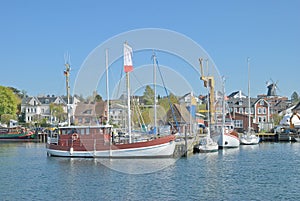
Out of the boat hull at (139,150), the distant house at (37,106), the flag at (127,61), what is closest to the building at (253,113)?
the distant house at (37,106)

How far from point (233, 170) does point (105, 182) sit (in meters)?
13.4

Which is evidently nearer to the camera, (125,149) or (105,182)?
(105,182)

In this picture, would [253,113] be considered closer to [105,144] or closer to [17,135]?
[17,135]

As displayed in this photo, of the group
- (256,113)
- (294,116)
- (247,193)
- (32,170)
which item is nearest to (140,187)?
(247,193)

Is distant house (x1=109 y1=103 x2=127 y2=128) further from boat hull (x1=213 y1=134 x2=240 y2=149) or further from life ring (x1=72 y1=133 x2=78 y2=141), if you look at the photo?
boat hull (x1=213 y1=134 x2=240 y2=149)

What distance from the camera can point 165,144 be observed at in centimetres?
5138

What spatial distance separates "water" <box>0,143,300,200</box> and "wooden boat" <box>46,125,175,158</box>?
1.47 meters

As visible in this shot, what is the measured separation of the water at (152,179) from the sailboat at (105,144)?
148cm

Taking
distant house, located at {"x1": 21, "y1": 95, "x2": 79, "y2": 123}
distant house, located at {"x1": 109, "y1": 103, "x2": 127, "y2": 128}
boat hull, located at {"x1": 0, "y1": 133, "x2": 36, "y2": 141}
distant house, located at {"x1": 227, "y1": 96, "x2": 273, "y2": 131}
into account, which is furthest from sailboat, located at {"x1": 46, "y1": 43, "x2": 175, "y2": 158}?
distant house, located at {"x1": 21, "y1": 95, "x2": 79, "y2": 123}

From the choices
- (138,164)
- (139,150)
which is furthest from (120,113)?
(138,164)

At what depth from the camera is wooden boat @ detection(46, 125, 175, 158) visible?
168 feet

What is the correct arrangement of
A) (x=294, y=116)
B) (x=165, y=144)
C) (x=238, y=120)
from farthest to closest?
1. (x=238, y=120)
2. (x=294, y=116)
3. (x=165, y=144)

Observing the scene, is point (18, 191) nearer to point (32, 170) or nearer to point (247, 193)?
point (32, 170)

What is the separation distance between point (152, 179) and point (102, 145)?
16.7m
